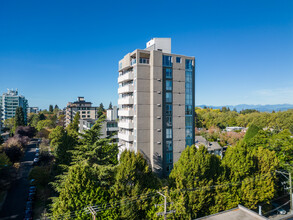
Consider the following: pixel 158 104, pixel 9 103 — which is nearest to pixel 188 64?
pixel 158 104

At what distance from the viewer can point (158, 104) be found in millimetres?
30781

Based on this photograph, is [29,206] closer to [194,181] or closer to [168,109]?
[194,181]

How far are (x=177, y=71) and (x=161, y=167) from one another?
51.6 feet

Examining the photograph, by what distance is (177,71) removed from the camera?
32719 mm

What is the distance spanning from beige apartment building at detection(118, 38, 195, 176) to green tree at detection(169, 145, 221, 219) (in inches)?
295

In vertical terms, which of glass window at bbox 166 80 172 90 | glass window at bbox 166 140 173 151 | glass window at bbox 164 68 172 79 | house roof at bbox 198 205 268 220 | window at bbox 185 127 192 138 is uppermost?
glass window at bbox 164 68 172 79

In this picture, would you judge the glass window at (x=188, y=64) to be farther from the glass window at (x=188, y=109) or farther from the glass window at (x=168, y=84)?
the glass window at (x=188, y=109)

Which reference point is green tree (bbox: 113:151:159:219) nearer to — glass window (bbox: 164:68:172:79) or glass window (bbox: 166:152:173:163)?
glass window (bbox: 166:152:173:163)

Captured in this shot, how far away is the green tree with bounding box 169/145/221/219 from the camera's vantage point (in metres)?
22.4

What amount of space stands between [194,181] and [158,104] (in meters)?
12.6

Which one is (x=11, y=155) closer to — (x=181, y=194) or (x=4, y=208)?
(x=4, y=208)

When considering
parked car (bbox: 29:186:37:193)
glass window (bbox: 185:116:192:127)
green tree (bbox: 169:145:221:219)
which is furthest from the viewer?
parked car (bbox: 29:186:37:193)

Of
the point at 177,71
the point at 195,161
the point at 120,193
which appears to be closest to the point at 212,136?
the point at 177,71

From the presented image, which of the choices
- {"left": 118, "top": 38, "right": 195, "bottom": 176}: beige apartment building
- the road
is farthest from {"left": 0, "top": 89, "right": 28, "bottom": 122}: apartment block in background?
{"left": 118, "top": 38, "right": 195, "bottom": 176}: beige apartment building
